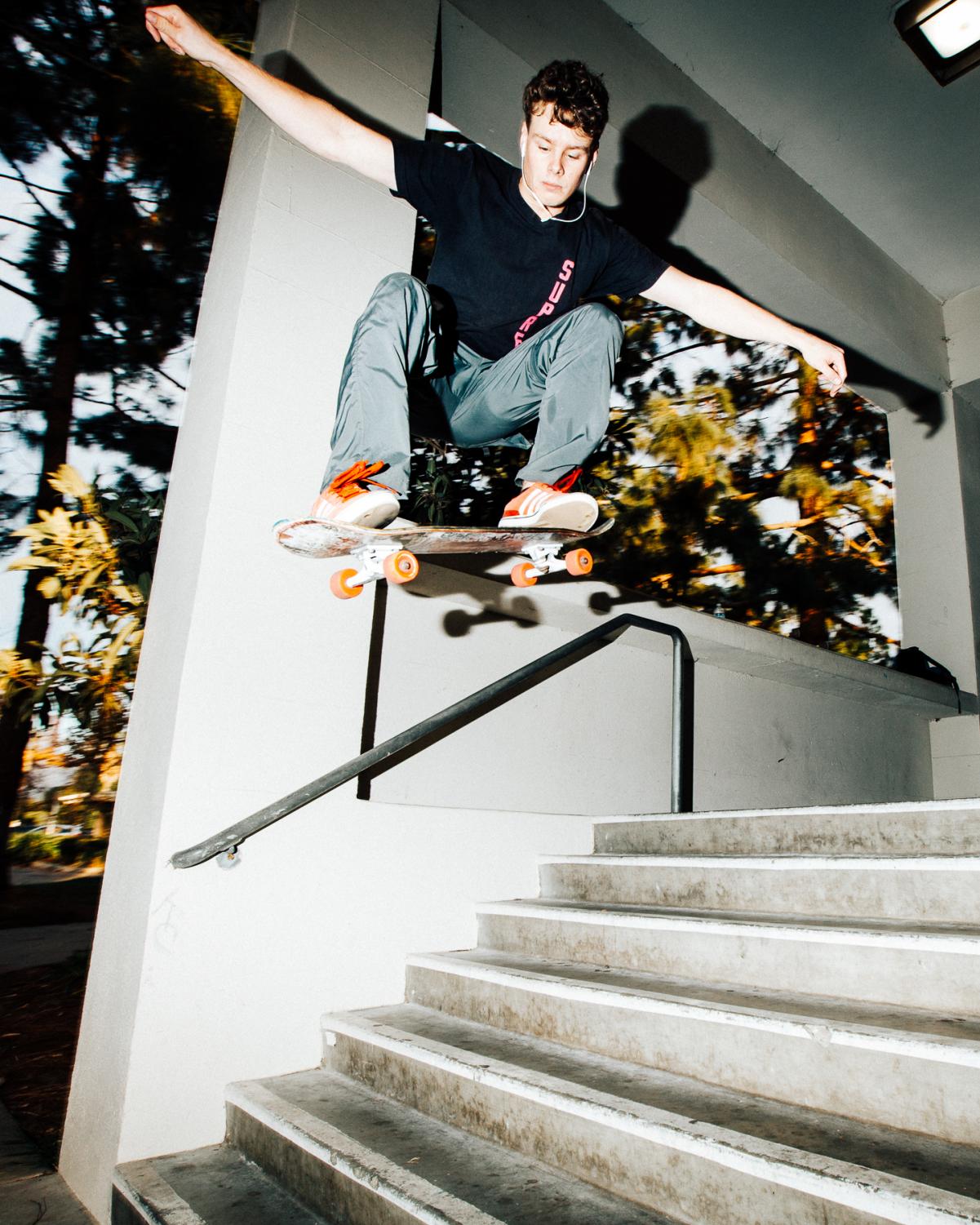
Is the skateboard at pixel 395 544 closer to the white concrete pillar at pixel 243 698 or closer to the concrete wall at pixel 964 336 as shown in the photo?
the white concrete pillar at pixel 243 698

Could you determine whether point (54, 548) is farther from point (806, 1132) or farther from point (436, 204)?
point (806, 1132)

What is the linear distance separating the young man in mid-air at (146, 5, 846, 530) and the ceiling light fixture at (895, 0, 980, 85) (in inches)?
82.1

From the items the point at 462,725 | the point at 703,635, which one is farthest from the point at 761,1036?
the point at 703,635

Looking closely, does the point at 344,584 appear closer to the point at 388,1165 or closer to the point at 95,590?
the point at 388,1165

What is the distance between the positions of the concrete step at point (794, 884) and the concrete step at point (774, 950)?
0.05 m

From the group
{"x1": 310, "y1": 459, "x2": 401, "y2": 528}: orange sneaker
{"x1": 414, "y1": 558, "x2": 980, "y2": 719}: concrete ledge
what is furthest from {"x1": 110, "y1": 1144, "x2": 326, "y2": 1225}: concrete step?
{"x1": 414, "y1": 558, "x2": 980, "y2": 719}: concrete ledge

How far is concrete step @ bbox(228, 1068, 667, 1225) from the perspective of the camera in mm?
1222

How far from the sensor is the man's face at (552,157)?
6.51ft

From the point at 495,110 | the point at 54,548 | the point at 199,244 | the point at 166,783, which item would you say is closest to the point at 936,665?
the point at 495,110

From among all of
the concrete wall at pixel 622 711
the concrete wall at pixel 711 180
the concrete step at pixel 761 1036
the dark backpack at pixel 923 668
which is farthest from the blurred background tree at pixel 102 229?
the dark backpack at pixel 923 668

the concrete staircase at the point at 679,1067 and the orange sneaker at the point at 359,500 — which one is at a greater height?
the orange sneaker at the point at 359,500

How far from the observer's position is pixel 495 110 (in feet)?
11.2

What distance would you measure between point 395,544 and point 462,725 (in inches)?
48.9

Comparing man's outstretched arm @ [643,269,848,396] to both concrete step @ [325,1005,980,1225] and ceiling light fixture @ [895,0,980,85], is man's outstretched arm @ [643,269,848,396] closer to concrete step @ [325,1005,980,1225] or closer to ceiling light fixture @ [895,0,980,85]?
concrete step @ [325,1005,980,1225]
